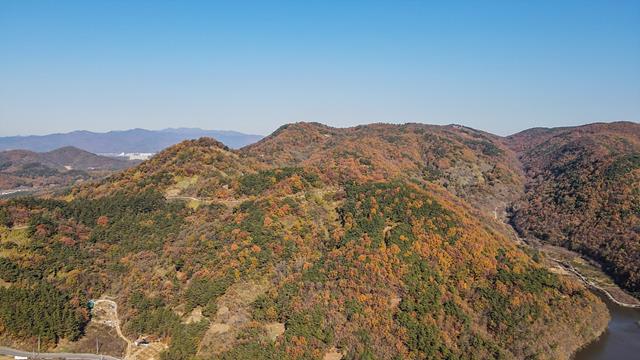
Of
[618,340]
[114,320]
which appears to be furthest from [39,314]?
[618,340]

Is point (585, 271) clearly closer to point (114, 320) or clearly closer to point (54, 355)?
point (114, 320)

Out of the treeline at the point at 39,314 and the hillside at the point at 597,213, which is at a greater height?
the hillside at the point at 597,213

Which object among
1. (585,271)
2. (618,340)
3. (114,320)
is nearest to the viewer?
(114,320)

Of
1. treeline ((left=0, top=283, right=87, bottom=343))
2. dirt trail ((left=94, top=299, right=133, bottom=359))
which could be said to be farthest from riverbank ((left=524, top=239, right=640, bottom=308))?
treeline ((left=0, top=283, right=87, bottom=343))

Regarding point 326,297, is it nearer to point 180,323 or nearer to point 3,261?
point 180,323

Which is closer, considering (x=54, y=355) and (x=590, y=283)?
(x=54, y=355)

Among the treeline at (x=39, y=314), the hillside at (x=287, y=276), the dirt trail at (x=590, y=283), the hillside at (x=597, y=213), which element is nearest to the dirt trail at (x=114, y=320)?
the hillside at (x=287, y=276)

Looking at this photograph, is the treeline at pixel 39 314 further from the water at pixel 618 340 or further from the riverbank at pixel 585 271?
the riverbank at pixel 585 271
